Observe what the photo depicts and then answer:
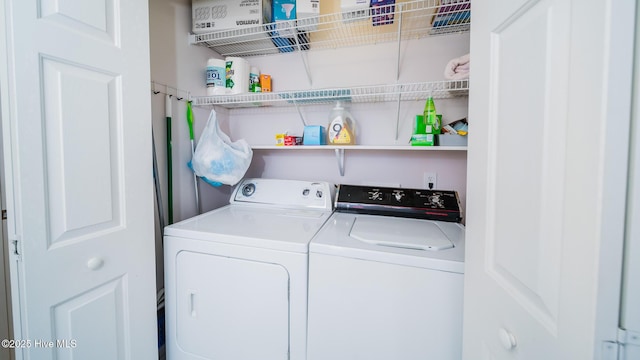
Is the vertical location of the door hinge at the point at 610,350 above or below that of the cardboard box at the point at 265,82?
below

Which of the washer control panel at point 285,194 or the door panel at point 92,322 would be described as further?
the washer control panel at point 285,194

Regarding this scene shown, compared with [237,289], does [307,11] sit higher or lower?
higher

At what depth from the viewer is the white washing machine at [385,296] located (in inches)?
38.4

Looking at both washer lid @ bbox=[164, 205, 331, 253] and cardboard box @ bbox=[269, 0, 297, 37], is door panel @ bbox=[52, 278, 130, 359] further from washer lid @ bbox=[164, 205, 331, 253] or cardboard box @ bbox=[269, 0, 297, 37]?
cardboard box @ bbox=[269, 0, 297, 37]

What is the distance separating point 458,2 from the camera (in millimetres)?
1370

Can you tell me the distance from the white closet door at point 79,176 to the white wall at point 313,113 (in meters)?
0.50

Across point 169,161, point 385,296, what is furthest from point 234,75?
point 385,296

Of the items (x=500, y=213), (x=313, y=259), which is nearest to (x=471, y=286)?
(x=500, y=213)

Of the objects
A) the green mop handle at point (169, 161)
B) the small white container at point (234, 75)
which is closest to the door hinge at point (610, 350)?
the green mop handle at point (169, 161)

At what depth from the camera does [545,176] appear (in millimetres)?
Result: 502

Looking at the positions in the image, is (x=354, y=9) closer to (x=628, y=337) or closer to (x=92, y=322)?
(x=628, y=337)

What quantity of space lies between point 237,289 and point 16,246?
0.81 m

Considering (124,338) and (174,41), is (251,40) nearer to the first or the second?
(174,41)

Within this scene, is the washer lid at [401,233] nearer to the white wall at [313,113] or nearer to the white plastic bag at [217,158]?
the white wall at [313,113]
